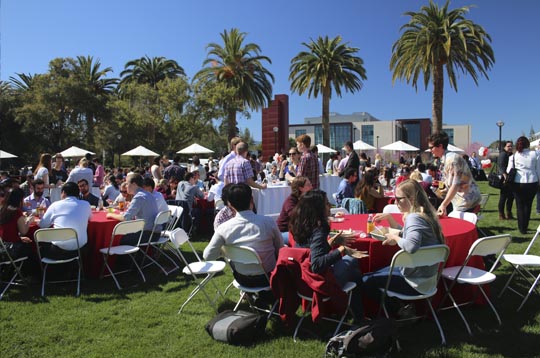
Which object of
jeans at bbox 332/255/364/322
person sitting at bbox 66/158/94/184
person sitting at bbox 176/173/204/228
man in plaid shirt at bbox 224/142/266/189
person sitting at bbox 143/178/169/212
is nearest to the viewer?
jeans at bbox 332/255/364/322

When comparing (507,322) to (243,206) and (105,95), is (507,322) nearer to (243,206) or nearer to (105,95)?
(243,206)

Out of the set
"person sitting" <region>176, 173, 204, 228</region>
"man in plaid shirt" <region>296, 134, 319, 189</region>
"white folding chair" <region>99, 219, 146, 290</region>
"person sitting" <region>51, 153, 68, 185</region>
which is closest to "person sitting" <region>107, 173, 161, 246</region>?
"white folding chair" <region>99, 219, 146, 290</region>

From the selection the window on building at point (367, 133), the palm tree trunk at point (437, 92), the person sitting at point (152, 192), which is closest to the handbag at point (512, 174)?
the person sitting at point (152, 192)

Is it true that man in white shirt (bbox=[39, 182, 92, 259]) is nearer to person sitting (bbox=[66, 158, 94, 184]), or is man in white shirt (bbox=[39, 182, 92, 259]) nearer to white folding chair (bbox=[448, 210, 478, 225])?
person sitting (bbox=[66, 158, 94, 184])

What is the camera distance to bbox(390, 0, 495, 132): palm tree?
1853 centimetres

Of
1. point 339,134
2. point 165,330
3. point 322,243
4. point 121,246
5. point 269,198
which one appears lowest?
point 165,330

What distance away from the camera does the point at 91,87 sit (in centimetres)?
3142

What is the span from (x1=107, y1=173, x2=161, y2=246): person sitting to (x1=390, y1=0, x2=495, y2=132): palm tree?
1687 centimetres

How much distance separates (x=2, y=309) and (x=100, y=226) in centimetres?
141

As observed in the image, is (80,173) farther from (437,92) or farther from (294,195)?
(437,92)

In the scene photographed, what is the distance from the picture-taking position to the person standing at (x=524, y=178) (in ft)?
22.7

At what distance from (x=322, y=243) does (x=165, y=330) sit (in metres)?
1.80

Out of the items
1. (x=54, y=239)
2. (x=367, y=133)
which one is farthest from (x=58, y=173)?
(x=367, y=133)

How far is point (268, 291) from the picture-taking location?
3871mm
